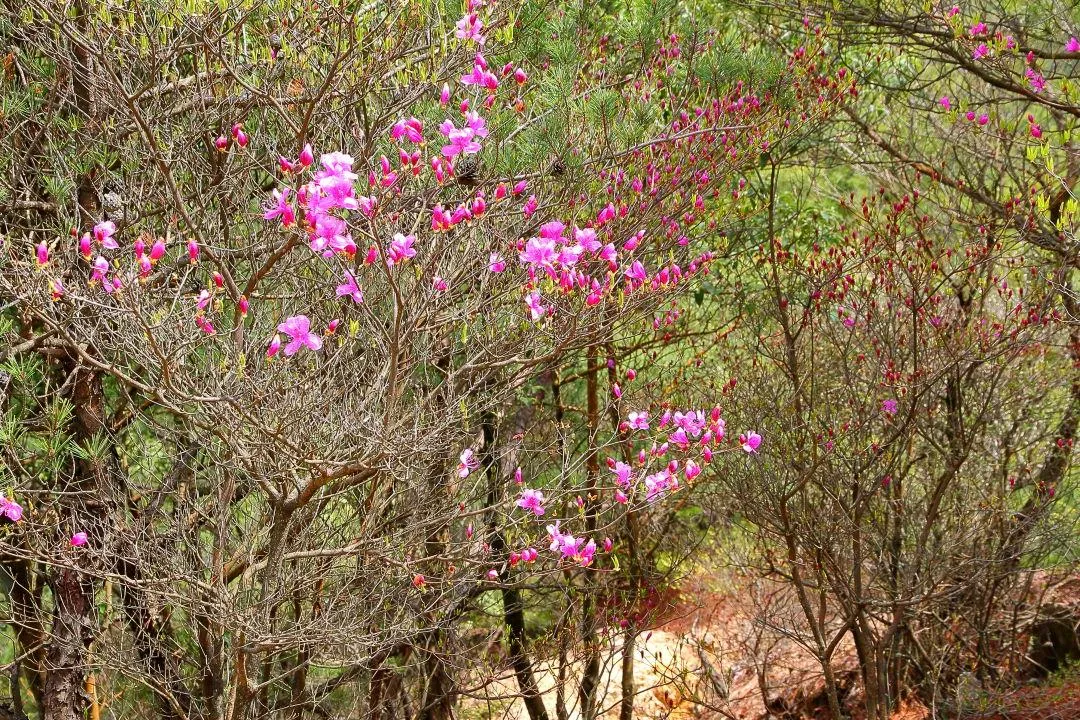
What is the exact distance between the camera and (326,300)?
4.10 metres

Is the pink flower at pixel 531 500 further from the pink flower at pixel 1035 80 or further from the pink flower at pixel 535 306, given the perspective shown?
the pink flower at pixel 1035 80

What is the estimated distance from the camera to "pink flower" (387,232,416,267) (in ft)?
→ 9.07

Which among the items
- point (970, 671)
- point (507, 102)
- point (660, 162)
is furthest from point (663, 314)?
point (970, 671)

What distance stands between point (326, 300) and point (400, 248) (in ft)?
4.54

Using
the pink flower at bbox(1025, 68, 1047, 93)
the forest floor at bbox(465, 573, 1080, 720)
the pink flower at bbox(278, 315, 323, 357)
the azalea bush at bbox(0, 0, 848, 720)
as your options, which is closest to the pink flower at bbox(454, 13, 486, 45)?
the azalea bush at bbox(0, 0, 848, 720)

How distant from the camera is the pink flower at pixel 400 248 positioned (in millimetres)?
2766

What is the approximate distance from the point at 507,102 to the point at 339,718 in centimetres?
310

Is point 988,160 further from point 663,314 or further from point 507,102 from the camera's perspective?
point 507,102

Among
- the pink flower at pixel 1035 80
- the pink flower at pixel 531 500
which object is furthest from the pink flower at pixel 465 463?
the pink flower at pixel 1035 80

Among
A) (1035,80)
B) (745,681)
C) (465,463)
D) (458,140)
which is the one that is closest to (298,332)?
(458,140)

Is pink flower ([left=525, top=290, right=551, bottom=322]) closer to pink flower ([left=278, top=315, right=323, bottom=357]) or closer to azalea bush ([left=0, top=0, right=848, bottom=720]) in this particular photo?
azalea bush ([left=0, top=0, right=848, bottom=720])

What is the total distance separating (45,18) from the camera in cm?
313

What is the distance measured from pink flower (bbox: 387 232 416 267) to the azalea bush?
0.02 m

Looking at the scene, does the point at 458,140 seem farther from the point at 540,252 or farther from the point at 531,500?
the point at 531,500
